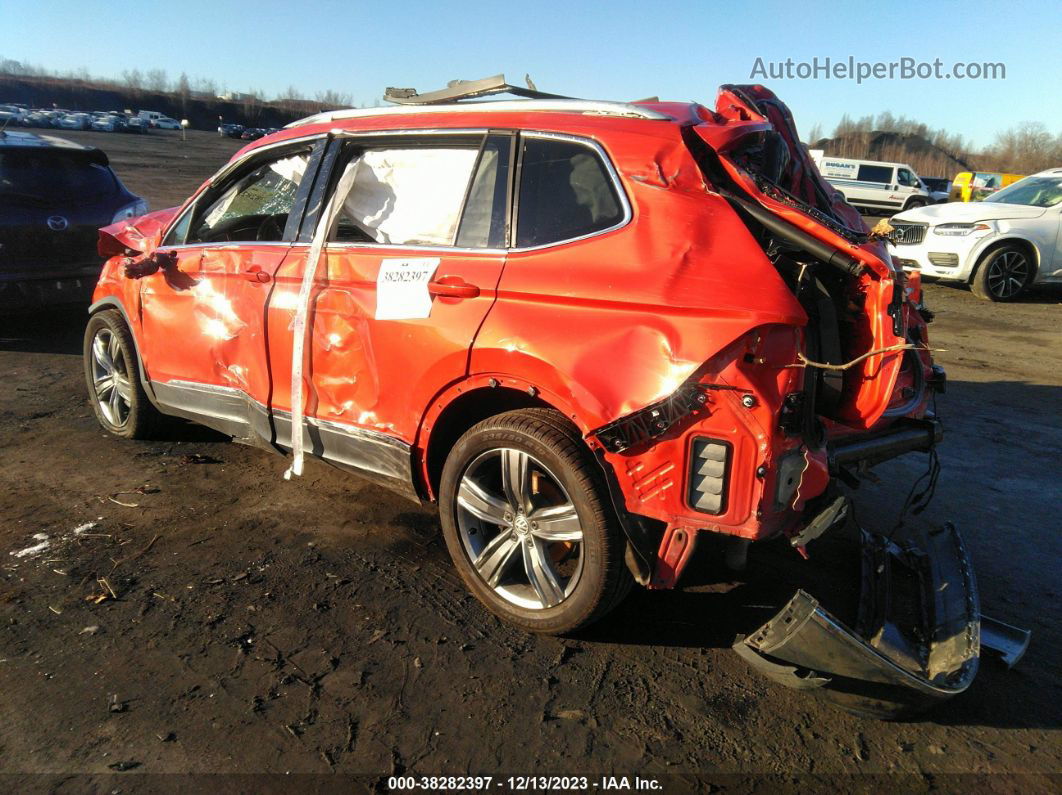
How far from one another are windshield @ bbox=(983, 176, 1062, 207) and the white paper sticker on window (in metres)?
12.1

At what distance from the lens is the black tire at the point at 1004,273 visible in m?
11.9

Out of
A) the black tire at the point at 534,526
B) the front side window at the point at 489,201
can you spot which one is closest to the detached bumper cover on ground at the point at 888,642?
the black tire at the point at 534,526

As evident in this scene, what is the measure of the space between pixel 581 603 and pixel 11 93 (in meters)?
109

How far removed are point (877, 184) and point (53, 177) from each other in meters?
33.4

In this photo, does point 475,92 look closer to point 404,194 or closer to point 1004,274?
point 404,194

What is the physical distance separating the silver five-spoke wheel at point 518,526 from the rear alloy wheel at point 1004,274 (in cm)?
1114

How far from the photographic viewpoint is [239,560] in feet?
12.1

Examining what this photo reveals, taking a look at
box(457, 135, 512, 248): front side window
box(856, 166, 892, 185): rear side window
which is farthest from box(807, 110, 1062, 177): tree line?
box(457, 135, 512, 248): front side window

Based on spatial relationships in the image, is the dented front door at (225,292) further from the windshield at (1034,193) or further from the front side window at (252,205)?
the windshield at (1034,193)

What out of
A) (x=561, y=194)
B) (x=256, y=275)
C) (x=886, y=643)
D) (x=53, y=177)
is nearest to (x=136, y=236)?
(x=256, y=275)

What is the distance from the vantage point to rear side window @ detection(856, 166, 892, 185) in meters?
34.1

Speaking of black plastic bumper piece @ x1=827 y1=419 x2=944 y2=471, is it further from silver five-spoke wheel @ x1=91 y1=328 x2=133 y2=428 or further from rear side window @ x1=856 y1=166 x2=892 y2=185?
rear side window @ x1=856 y1=166 x2=892 y2=185

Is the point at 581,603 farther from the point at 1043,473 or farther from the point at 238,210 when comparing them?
the point at 1043,473

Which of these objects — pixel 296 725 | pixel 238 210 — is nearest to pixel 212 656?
pixel 296 725
